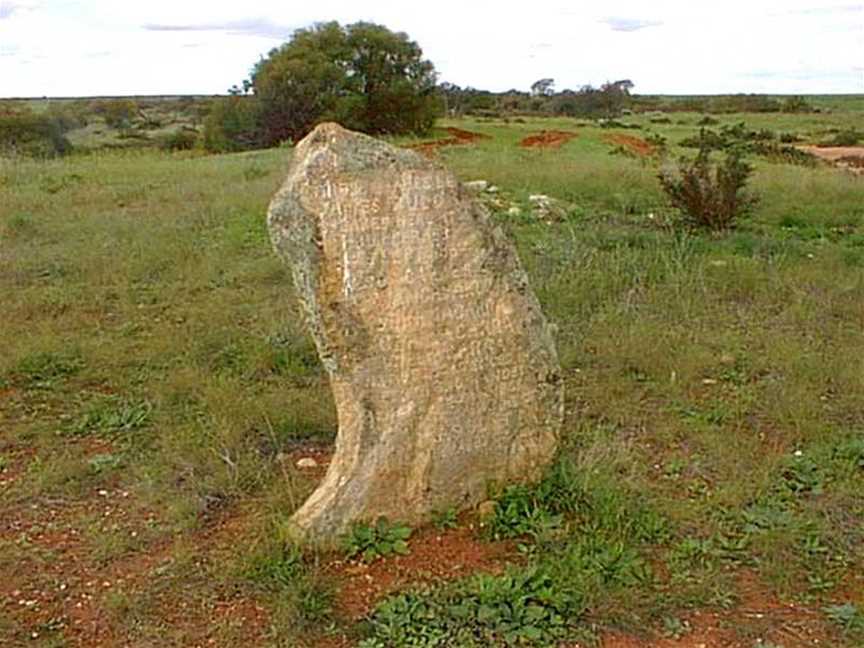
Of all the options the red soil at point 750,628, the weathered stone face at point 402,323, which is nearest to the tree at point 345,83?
the weathered stone face at point 402,323

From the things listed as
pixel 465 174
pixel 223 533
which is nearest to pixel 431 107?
pixel 465 174

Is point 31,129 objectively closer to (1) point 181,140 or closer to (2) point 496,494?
(1) point 181,140

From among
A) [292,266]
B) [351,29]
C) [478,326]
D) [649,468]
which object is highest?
[351,29]

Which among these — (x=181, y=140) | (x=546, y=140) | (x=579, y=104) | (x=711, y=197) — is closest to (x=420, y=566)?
(x=711, y=197)

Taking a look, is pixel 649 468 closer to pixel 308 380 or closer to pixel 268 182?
pixel 308 380

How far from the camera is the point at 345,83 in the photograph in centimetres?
2295

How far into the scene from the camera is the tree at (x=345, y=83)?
22.6m

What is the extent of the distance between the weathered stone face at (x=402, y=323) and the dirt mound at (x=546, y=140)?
15957 millimetres

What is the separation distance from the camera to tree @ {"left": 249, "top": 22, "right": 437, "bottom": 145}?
22.6 m

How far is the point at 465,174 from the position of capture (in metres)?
11.3

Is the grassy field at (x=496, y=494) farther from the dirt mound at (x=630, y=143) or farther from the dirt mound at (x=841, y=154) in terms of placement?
the dirt mound at (x=841, y=154)

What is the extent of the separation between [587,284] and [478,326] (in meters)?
3.04

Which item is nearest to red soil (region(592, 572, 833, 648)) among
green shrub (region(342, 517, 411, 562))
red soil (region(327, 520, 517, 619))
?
red soil (region(327, 520, 517, 619))

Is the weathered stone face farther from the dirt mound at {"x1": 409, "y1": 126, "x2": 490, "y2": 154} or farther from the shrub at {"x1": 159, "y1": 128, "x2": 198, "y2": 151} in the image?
the shrub at {"x1": 159, "y1": 128, "x2": 198, "y2": 151}
